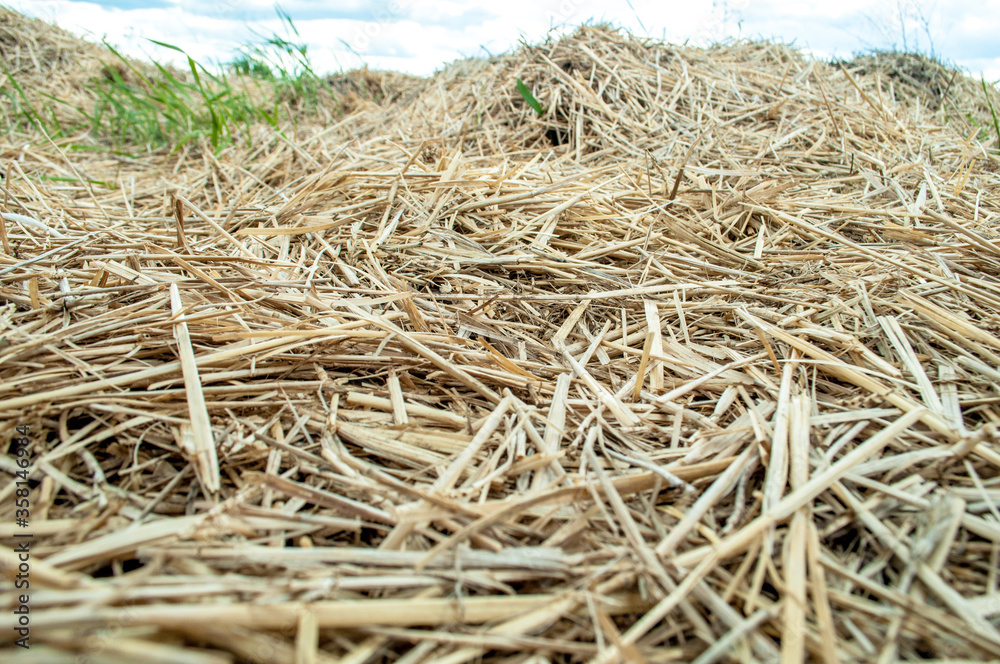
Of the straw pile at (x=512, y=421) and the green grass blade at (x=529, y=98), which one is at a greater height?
the green grass blade at (x=529, y=98)

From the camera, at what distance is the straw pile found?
78 cm

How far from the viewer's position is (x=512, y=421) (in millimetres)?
1156

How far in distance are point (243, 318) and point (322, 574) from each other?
729 mm

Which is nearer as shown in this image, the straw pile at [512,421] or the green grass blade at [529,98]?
the straw pile at [512,421]

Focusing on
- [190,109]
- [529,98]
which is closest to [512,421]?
[529,98]

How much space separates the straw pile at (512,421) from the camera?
2.57ft

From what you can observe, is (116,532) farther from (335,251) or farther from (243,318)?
(335,251)

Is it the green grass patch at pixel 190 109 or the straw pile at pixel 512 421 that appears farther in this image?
the green grass patch at pixel 190 109

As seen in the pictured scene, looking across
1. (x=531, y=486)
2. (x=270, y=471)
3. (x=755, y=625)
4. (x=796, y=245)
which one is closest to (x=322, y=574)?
(x=270, y=471)

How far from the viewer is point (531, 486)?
1.04 meters

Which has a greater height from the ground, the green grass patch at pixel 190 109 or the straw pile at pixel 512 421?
the green grass patch at pixel 190 109

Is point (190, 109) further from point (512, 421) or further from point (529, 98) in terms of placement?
point (512, 421)

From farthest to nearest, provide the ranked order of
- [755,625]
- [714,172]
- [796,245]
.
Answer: [714,172], [796,245], [755,625]

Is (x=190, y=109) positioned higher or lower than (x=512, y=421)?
higher
